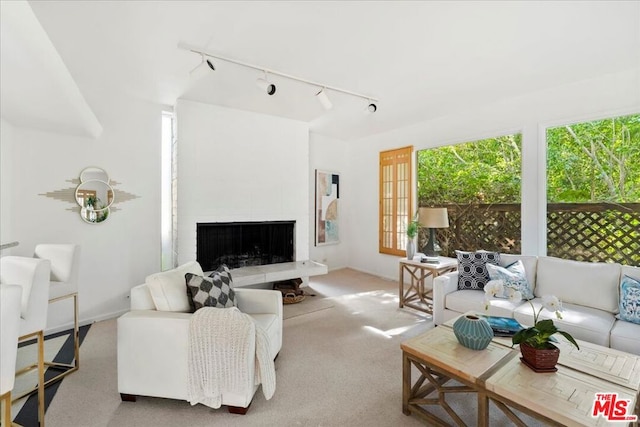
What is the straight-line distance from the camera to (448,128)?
4305 mm

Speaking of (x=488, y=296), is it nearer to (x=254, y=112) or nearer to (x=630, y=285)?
(x=630, y=285)

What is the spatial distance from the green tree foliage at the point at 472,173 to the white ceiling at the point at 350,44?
159 cm

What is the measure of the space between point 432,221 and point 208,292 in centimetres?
285

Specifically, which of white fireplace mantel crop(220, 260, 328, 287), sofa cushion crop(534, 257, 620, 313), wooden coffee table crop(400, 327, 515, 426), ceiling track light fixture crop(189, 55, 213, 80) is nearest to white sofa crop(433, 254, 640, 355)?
sofa cushion crop(534, 257, 620, 313)

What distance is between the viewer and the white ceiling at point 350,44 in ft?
6.55

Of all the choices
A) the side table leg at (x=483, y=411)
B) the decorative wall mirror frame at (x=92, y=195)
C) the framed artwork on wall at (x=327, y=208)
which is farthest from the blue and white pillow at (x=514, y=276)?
the decorative wall mirror frame at (x=92, y=195)

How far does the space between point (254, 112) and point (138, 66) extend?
1657mm

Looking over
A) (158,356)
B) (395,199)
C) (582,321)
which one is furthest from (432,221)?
(158,356)

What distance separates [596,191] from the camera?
12.7 feet

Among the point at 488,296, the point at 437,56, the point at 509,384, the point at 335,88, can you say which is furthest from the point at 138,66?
the point at 509,384

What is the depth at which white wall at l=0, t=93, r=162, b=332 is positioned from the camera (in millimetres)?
2949

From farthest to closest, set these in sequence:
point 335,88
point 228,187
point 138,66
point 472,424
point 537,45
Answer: point 228,187 < point 335,88 < point 138,66 < point 537,45 < point 472,424

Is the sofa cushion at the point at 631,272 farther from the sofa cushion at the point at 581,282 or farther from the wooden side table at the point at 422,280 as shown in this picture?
the wooden side table at the point at 422,280

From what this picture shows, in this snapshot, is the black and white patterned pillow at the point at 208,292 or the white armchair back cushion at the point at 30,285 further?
the black and white patterned pillow at the point at 208,292
